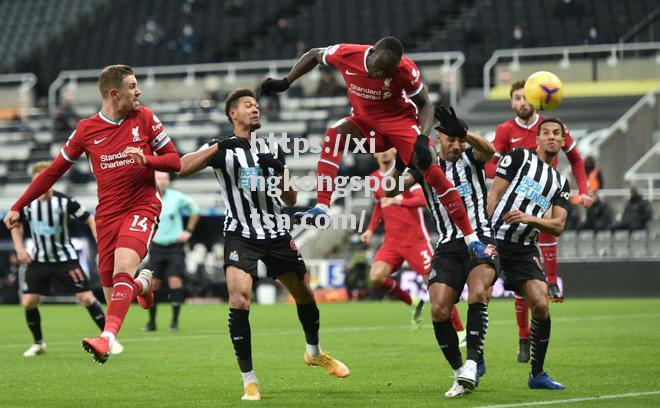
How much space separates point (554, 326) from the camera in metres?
16.1

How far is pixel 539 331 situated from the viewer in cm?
960

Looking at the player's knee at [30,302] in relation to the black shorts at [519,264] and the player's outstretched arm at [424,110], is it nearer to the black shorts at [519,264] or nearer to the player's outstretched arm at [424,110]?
the player's outstretched arm at [424,110]

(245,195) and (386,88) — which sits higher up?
(386,88)

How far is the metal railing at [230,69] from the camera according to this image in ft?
104

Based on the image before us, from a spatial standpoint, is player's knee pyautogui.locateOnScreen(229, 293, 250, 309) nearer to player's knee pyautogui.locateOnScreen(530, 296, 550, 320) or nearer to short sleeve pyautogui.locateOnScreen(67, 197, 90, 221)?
player's knee pyautogui.locateOnScreen(530, 296, 550, 320)

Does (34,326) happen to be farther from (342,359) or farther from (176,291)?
(176,291)

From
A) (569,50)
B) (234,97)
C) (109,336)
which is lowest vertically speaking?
(109,336)

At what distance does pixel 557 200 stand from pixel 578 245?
47.8ft

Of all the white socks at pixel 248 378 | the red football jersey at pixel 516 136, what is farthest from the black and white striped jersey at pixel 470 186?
the red football jersey at pixel 516 136

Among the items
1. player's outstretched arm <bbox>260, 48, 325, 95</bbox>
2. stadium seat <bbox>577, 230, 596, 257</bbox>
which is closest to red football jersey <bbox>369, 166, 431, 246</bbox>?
player's outstretched arm <bbox>260, 48, 325, 95</bbox>

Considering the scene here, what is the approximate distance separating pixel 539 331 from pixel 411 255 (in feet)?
20.2

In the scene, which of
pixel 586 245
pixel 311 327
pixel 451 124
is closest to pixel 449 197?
pixel 451 124

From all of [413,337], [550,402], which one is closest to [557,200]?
[550,402]

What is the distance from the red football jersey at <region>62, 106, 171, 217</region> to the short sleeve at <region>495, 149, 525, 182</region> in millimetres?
2759
